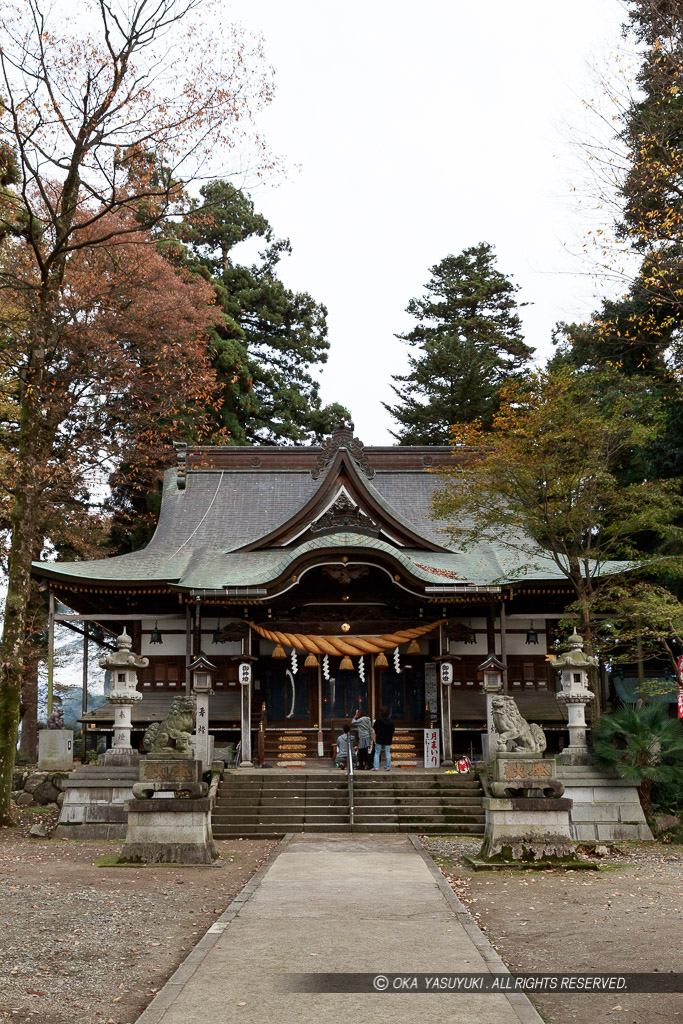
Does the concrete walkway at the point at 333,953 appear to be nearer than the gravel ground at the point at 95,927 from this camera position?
Yes

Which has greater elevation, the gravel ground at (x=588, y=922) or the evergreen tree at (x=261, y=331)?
the evergreen tree at (x=261, y=331)

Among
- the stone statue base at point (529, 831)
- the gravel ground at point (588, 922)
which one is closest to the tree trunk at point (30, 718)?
the gravel ground at point (588, 922)

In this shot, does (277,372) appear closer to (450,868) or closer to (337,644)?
(337,644)

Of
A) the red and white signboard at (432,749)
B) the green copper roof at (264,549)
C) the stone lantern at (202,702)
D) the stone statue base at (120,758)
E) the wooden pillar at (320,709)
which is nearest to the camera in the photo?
the stone statue base at (120,758)

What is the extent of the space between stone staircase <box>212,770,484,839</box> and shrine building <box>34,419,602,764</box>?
2312mm

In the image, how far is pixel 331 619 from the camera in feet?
66.8

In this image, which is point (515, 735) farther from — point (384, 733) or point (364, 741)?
point (364, 741)

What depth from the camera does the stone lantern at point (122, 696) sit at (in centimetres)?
1638

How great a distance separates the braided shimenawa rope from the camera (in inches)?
782

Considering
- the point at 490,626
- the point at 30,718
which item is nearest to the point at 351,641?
the point at 490,626

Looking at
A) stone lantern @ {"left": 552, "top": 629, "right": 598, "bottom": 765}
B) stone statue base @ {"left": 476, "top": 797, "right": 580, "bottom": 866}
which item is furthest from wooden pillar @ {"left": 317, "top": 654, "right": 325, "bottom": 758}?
stone statue base @ {"left": 476, "top": 797, "right": 580, "bottom": 866}

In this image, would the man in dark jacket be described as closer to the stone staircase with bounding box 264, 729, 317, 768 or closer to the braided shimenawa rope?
the braided shimenawa rope

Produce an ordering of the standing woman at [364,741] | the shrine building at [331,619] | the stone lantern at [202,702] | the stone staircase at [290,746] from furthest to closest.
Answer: the stone staircase at [290,746] → the shrine building at [331,619] → the standing woman at [364,741] → the stone lantern at [202,702]

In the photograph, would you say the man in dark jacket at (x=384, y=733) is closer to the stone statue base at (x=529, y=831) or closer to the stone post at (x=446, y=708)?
the stone post at (x=446, y=708)
